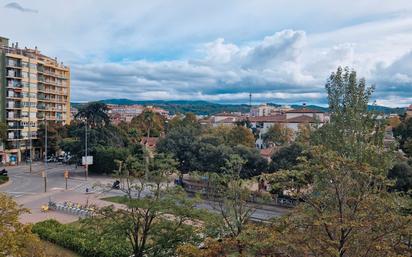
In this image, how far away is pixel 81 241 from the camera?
23.5m

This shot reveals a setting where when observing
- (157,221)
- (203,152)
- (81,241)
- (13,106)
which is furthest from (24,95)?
(157,221)

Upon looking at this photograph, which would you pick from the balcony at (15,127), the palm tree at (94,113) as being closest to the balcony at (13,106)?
the balcony at (15,127)

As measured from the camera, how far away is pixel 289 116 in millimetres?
101625

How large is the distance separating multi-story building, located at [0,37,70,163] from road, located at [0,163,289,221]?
707cm

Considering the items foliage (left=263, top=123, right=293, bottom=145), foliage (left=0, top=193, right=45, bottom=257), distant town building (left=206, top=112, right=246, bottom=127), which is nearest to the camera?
A: foliage (left=0, top=193, right=45, bottom=257)

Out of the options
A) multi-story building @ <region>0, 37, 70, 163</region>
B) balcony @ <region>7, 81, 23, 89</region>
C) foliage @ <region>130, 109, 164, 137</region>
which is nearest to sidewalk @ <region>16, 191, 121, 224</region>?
multi-story building @ <region>0, 37, 70, 163</region>

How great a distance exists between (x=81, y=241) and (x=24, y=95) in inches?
2119

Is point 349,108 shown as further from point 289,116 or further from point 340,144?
point 289,116

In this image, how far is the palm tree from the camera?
195 ft

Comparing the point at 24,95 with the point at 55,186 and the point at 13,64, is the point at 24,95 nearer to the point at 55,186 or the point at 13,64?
the point at 13,64

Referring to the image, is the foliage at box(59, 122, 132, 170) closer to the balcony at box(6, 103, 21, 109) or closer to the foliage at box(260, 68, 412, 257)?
the balcony at box(6, 103, 21, 109)

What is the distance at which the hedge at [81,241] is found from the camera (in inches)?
832

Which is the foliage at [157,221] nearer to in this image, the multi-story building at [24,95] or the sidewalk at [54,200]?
the sidewalk at [54,200]

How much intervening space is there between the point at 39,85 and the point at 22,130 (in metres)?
10.6
